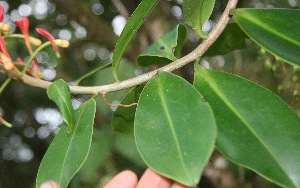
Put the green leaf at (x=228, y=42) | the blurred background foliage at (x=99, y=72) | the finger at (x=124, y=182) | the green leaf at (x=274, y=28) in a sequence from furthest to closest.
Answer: the blurred background foliage at (x=99, y=72)
the green leaf at (x=228, y=42)
the finger at (x=124, y=182)
the green leaf at (x=274, y=28)

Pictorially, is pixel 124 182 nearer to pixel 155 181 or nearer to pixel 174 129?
pixel 155 181

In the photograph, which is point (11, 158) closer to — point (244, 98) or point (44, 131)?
point (44, 131)

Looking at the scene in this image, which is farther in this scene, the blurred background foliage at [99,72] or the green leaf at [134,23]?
the blurred background foliage at [99,72]

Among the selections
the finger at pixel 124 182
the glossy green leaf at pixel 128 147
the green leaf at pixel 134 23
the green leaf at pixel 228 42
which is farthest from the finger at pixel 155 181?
the glossy green leaf at pixel 128 147

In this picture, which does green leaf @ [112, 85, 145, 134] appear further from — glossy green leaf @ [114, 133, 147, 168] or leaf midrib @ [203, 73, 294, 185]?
glossy green leaf @ [114, 133, 147, 168]

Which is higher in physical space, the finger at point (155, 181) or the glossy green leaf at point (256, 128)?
the glossy green leaf at point (256, 128)

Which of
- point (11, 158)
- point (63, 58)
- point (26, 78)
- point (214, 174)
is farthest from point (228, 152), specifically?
point (11, 158)

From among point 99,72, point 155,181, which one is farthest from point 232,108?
point 99,72

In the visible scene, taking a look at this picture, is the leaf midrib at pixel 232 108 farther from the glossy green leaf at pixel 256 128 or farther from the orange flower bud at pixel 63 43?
the orange flower bud at pixel 63 43
